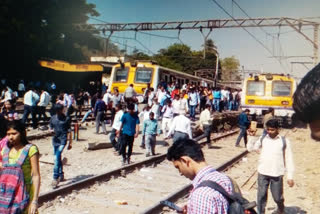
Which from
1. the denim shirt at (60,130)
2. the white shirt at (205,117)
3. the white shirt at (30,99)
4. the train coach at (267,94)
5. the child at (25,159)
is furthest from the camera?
the train coach at (267,94)

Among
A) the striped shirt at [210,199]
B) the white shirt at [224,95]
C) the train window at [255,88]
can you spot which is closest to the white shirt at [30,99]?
the train window at [255,88]

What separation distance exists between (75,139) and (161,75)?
29.6 ft

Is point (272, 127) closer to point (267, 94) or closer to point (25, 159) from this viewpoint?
point (25, 159)

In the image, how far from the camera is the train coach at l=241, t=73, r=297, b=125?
2227 cm

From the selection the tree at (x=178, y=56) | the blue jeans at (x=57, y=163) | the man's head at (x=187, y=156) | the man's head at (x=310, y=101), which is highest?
the tree at (x=178, y=56)

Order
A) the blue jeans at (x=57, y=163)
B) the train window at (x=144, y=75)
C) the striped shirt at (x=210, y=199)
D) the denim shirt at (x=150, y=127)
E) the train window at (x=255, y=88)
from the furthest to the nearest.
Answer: the train window at (x=255, y=88) → the train window at (x=144, y=75) → the denim shirt at (x=150, y=127) → the blue jeans at (x=57, y=163) → the striped shirt at (x=210, y=199)

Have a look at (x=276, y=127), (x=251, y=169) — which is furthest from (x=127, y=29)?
(x=276, y=127)

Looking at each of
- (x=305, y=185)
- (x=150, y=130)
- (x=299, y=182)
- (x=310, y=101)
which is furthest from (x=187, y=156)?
(x=150, y=130)

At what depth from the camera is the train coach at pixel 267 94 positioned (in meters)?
22.3

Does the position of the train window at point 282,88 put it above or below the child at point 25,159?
above

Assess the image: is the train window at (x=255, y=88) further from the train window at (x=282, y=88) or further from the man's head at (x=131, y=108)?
the man's head at (x=131, y=108)

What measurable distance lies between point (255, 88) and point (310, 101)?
22.9 meters

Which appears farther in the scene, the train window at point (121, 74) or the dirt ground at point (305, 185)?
the train window at point (121, 74)

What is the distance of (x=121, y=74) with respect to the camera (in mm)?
23453
